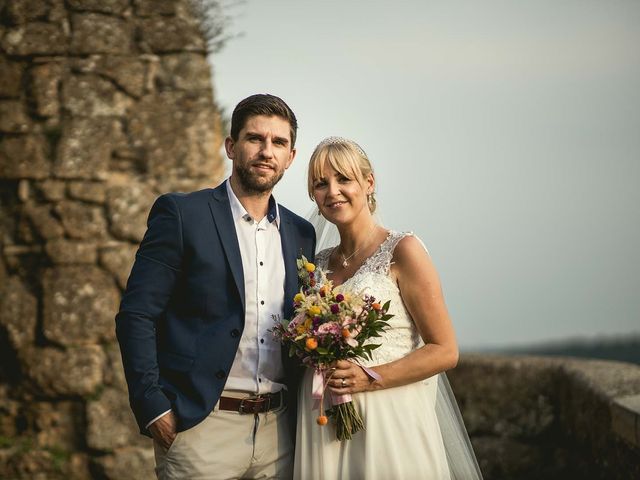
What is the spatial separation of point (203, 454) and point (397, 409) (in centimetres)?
92

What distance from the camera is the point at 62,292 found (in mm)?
4809

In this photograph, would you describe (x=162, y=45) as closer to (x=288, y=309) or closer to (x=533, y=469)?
(x=288, y=309)

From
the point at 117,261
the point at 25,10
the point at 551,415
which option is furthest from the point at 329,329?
the point at 551,415

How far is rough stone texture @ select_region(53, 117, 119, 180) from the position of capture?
193 inches

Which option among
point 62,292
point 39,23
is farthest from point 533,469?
point 39,23

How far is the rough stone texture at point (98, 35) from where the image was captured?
197 inches

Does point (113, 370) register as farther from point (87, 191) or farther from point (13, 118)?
point (13, 118)

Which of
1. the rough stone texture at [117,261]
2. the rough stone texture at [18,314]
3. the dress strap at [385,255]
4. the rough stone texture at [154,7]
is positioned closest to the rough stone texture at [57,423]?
the rough stone texture at [18,314]

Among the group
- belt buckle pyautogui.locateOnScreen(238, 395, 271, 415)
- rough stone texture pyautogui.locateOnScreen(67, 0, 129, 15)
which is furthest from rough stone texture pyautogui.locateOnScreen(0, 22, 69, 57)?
belt buckle pyautogui.locateOnScreen(238, 395, 271, 415)

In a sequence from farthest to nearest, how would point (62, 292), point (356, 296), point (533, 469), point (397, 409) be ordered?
point (533, 469)
point (62, 292)
point (397, 409)
point (356, 296)

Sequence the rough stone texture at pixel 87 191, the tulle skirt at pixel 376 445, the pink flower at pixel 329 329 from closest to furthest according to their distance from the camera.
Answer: the pink flower at pixel 329 329 < the tulle skirt at pixel 376 445 < the rough stone texture at pixel 87 191

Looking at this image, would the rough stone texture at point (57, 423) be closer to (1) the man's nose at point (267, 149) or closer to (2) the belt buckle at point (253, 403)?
(2) the belt buckle at point (253, 403)

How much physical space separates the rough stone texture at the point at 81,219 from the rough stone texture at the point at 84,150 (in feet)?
0.69

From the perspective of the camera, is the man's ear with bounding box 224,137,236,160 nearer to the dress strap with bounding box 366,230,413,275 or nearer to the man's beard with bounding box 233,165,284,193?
the man's beard with bounding box 233,165,284,193
